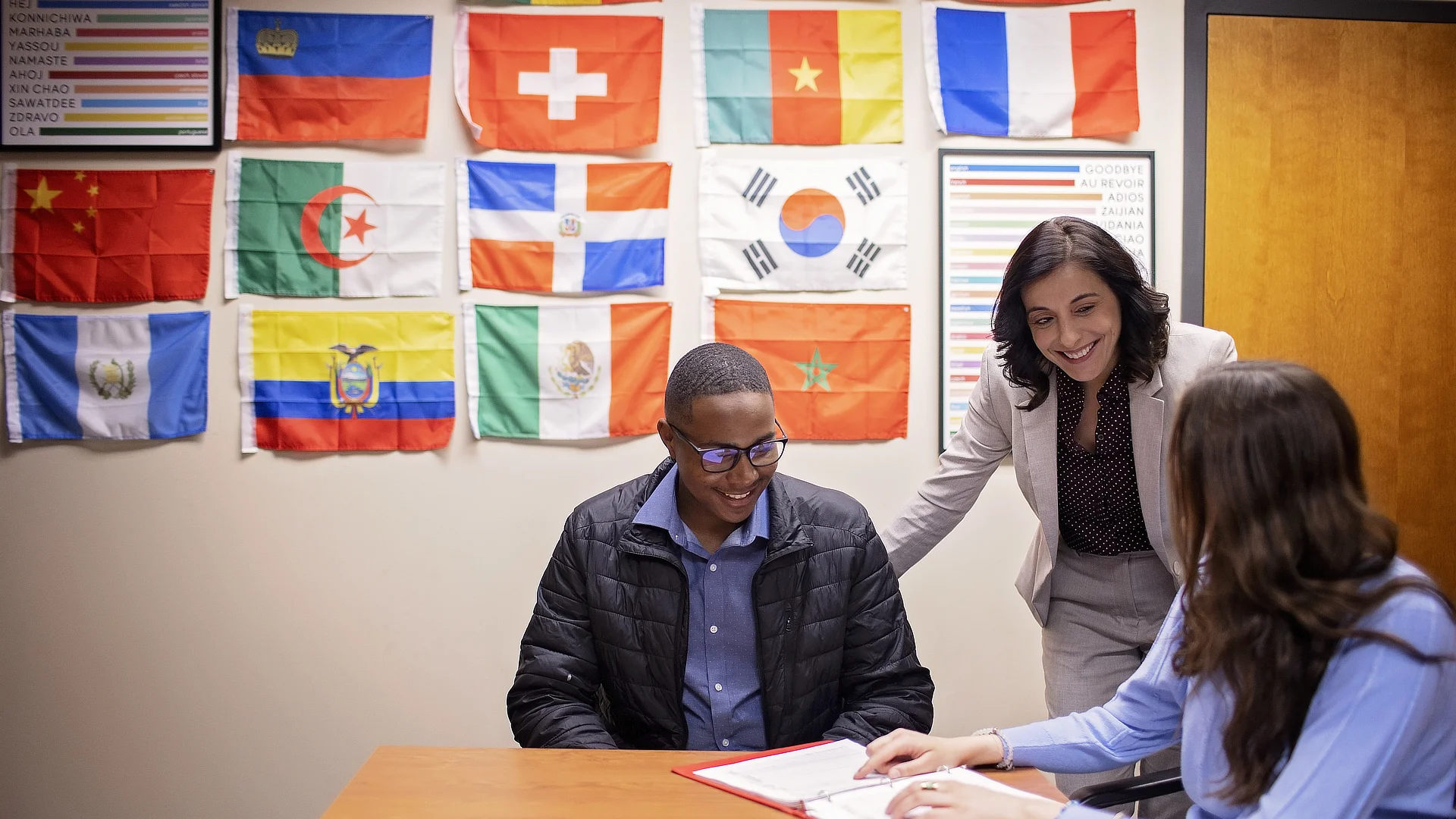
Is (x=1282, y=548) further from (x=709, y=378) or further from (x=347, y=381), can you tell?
(x=347, y=381)

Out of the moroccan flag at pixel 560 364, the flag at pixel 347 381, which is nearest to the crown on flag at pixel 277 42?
the flag at pixel 347 381

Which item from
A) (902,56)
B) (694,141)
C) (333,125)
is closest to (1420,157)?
(902,56)

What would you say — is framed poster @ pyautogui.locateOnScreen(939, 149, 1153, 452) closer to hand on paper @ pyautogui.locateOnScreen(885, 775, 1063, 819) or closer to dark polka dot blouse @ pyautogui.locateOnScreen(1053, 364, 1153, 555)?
dark polka dot blouse @ pyautogui.locateOnScreen(1053, 364, 1153, 555)

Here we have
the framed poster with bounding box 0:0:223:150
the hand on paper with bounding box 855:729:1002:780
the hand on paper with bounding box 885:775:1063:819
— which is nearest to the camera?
the hand on paper with bounding box 885:775:1063:819

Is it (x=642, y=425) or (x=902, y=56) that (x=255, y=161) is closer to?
(x=642, y=425)

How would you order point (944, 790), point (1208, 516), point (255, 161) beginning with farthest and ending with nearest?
1. point (255, 161)
2. point (944, 790)
3. point (1208, 516)

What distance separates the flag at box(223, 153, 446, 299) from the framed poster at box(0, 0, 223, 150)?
0.22 meters

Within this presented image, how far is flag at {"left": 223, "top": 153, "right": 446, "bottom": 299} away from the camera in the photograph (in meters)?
3.11

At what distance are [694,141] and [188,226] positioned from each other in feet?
5.02

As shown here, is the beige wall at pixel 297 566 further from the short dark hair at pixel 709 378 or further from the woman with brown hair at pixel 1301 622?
the woman with brown hair at pixel 1301 622

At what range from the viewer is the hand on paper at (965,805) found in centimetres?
133

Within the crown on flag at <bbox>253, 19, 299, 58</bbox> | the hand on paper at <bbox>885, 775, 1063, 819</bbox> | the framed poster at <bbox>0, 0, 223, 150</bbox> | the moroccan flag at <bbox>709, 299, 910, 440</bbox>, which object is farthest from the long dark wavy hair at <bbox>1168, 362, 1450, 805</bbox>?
the framed poster at <bbox>0, 0, 223, 150</bbox>

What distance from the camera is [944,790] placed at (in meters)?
1.38

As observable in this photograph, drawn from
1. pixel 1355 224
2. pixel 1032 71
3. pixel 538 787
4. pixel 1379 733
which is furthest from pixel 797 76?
pixel 1379 733
